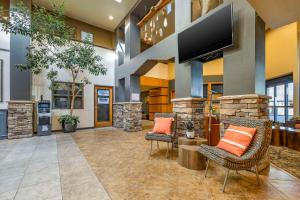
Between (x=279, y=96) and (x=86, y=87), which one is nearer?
(x=279, y=96)

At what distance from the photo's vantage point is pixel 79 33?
771 centimetres

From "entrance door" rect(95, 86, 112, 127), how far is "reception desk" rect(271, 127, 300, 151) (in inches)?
273

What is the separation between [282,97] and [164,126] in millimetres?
5570

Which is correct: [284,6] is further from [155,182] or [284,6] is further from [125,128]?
[125,128]

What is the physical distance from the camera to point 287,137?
12.9 ft

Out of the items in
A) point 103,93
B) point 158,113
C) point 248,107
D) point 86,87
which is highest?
point 86,87

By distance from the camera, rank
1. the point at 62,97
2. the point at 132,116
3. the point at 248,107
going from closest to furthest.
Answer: the point at 248,107 < the point at 132,116 < the point at 62,97

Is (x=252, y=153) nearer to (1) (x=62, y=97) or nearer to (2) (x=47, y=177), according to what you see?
(2) (x=47, y=177)

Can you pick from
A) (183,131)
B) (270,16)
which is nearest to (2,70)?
(183,131)

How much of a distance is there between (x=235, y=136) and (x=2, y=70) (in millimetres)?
7168

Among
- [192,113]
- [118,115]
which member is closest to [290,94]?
[192,113]

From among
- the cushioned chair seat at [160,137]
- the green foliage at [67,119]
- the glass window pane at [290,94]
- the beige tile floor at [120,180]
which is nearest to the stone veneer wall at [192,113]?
the cushioned chair seat at [160,137]

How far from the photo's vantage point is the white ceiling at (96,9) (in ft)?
Answer: 21.0

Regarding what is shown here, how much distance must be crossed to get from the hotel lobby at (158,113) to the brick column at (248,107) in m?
0.02
